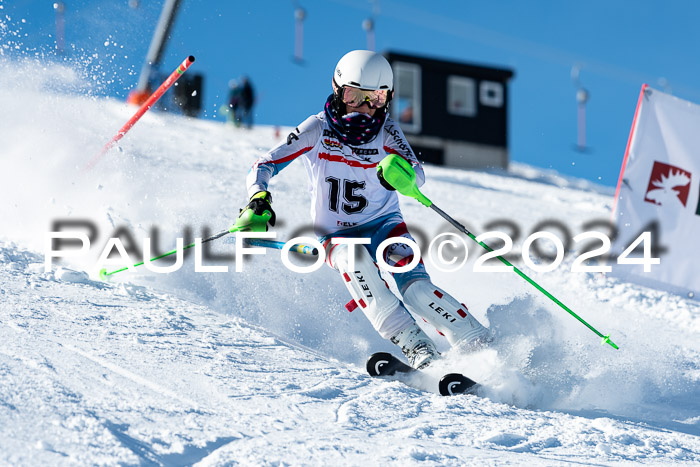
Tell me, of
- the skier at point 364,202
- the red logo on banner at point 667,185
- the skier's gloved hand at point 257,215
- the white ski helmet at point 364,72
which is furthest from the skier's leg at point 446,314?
the red logo on banner at point 667,185

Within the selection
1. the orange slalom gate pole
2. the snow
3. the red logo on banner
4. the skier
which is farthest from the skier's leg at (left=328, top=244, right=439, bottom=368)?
the red logo on banner

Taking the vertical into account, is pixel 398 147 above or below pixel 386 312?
above

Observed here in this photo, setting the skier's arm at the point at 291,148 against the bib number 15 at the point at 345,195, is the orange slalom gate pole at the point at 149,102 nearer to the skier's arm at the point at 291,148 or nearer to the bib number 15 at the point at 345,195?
the skier's arm at the point at 291,148

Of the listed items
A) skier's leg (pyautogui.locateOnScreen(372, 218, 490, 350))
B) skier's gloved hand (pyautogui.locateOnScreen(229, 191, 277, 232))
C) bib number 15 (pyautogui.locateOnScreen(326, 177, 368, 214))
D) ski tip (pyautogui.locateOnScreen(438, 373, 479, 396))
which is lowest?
ski tip (pyautogui.locateOnScreen(438, 373, 479, 396))

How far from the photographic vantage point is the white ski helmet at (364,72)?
446cm

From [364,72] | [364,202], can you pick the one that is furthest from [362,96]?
[364,202]

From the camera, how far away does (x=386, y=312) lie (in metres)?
4.25

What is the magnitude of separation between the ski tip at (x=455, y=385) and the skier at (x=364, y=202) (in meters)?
0.22

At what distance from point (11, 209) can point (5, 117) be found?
5.91 ft

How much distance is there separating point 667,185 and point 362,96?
15.0 ft

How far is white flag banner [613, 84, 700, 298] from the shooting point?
7.92m
